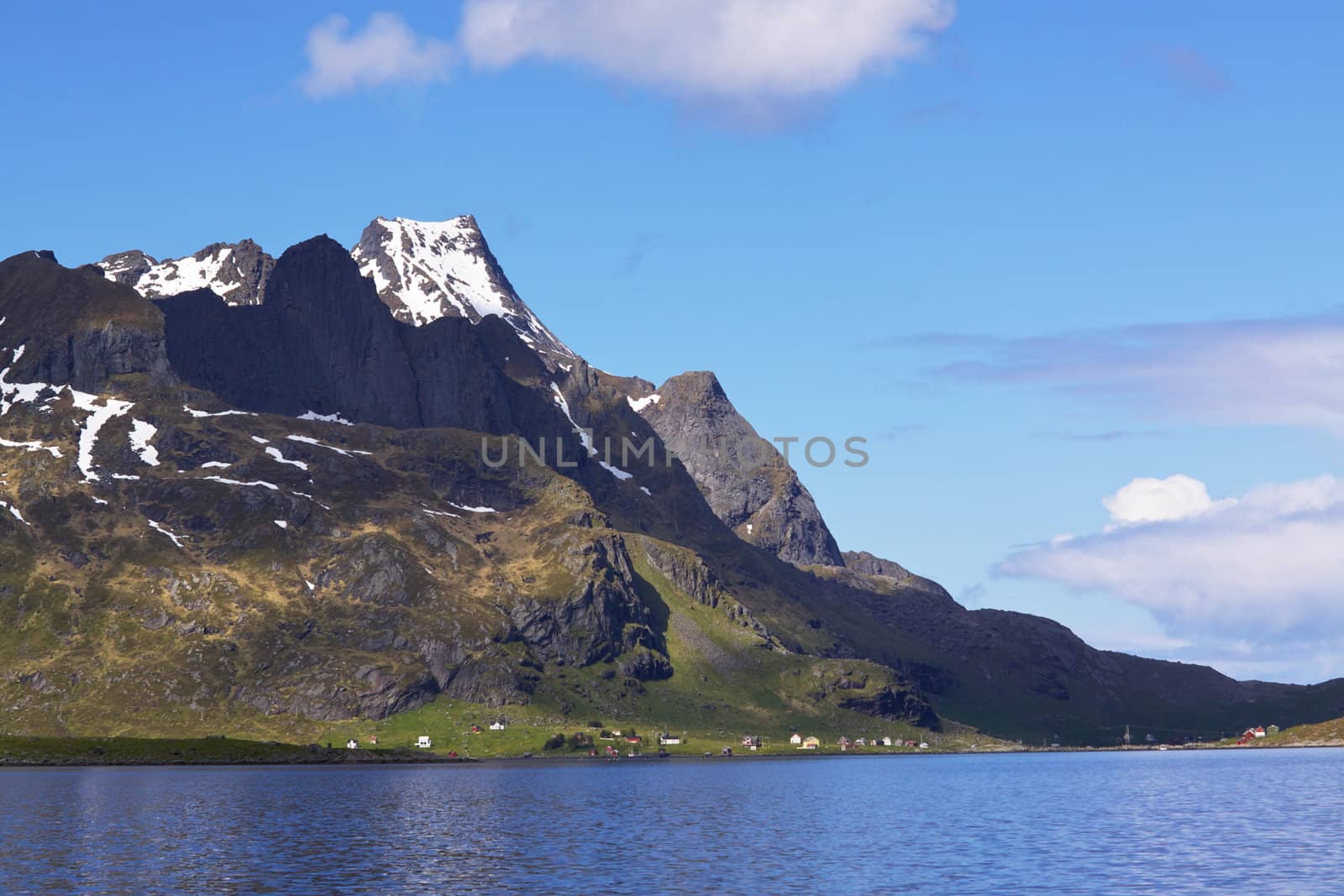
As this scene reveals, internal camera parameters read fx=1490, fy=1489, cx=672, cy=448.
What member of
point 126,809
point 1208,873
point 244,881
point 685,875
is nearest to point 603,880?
point 685,875

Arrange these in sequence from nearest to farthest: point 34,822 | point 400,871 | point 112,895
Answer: point 112,895 → point 400,871 → point 34,822

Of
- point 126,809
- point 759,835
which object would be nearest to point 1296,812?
point 759,835

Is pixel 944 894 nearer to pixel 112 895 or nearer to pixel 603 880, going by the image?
pixel 603 880

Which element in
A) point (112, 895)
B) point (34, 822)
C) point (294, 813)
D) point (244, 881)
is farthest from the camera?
point (294, 813)

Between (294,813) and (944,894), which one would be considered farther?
(294,813)

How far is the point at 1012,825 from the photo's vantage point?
540ft

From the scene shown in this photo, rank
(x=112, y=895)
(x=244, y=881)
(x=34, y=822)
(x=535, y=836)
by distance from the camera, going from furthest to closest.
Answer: (x=34, y=822) < (x=535, y=836) < (x=244, y=881) < (x=112, y=895)

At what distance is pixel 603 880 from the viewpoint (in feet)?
369

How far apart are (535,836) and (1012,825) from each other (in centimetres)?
5324

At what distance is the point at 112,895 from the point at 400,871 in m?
24.2

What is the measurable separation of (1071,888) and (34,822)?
115m

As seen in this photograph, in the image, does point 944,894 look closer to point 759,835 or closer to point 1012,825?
point 759,835

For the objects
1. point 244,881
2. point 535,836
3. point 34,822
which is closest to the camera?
point 244,881

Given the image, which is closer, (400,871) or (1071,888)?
(1071,888)
